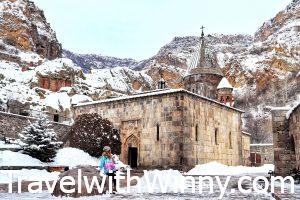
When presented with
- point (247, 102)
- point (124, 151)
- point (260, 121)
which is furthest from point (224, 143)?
point (247, 102)

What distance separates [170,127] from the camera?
20484mm

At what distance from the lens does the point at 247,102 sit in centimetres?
7538

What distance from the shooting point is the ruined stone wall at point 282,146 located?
13547 mm

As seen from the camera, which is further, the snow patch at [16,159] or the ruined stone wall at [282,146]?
the snow patch at [16,159]

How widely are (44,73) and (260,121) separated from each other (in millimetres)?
40674

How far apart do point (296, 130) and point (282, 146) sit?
5.56 feet

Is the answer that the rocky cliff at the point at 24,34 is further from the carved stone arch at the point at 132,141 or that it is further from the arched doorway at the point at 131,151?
the arched doorway at the point at 131,151

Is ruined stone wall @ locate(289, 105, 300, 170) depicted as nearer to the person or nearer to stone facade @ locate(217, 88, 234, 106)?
the person

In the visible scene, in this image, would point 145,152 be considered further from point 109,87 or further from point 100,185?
point 109,87

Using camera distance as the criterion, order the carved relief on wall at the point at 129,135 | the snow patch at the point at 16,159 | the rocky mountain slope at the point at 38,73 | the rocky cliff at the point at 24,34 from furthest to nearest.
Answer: the rocky cliff at the point at 24,34
the rocky mountain slope at the point at 38,73
the carved relief on wall at the point at 129,135
the snow patch at the point at 16,159

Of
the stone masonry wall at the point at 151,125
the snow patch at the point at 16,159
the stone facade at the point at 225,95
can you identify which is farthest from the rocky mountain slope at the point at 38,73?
the snow patch at the point at 16,159

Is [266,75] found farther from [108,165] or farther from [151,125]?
[108,165]

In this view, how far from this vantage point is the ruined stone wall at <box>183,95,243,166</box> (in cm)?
2041

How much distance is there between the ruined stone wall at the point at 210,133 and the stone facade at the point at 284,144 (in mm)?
6738
